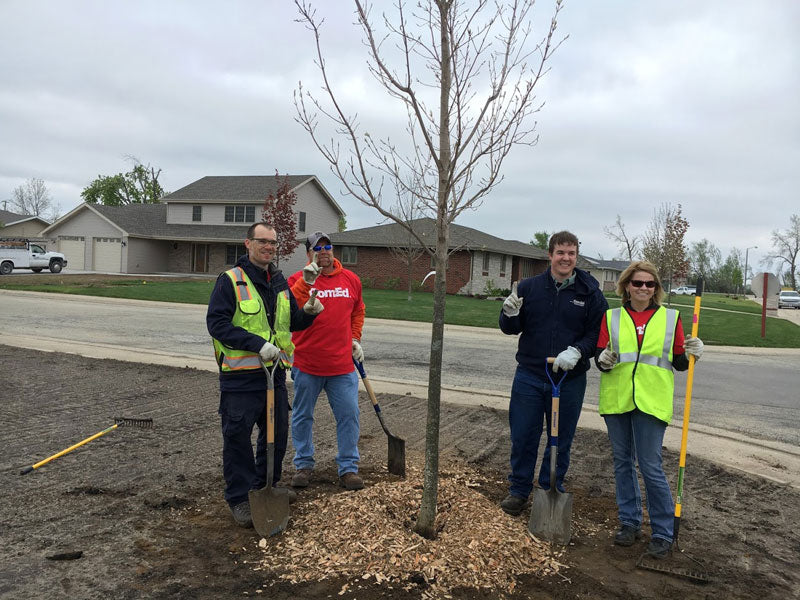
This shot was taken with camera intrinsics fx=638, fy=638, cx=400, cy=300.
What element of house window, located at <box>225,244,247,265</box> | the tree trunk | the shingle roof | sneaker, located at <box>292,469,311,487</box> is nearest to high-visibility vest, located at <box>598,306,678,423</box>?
the tree trunk

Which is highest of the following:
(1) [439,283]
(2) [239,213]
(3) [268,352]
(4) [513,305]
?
(2) [239,213]

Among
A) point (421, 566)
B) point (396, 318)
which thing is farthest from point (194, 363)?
point (396, 318)

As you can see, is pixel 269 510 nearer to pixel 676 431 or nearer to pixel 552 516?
pixel 552 516

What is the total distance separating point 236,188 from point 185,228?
14.8ft

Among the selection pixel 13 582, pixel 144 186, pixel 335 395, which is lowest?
pixel 13 582

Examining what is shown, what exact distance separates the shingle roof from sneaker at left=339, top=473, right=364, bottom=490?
122ft

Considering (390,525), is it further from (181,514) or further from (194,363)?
(194,363)

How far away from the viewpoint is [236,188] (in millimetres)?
44219

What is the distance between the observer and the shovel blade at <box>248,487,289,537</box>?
395cm

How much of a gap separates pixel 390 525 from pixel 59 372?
7.24m

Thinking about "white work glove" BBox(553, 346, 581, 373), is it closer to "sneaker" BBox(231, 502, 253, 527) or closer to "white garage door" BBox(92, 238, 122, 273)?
"sneaker" BBox(231, 502, 253, 527)

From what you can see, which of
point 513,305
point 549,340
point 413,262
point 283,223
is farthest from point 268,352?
point 413,262

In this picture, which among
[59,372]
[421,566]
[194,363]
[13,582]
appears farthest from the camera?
[194,363]

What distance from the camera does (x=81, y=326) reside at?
1530 cm
